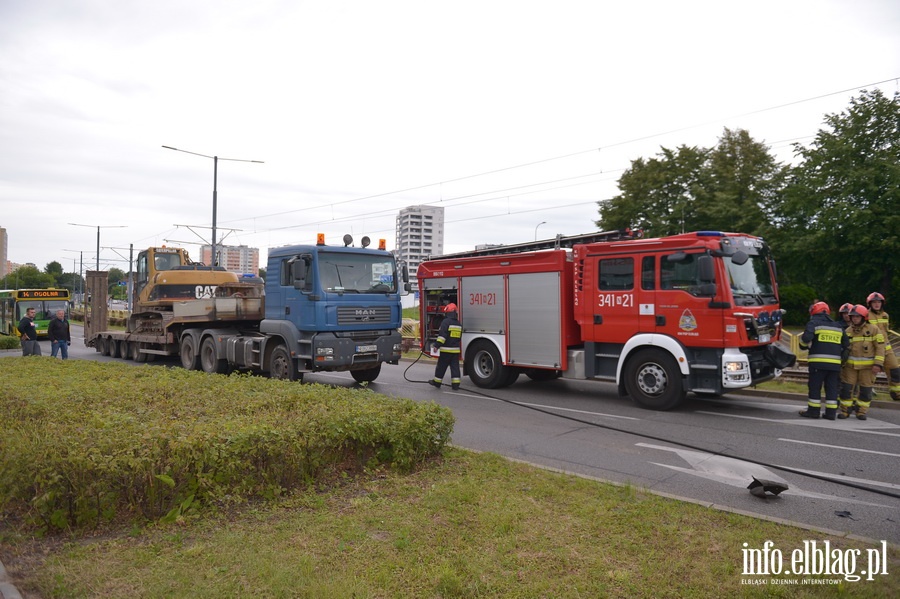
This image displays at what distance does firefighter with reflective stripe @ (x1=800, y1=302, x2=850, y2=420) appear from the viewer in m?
9.55

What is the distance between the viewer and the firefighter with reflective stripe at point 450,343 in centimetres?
1311

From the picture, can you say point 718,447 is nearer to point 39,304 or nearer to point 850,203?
point 850,203

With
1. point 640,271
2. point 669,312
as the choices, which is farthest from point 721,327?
point 640,271

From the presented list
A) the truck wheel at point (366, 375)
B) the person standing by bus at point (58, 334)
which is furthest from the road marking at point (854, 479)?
the person standing by bus at point (58, 334)

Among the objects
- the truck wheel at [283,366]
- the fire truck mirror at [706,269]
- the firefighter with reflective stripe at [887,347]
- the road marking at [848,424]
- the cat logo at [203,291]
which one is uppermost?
the fire truck mirror at [706,269]

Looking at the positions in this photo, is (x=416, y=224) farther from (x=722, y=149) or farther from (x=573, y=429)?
(x=573, y=429)

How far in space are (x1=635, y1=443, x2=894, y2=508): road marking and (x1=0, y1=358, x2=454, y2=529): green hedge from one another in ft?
8.76

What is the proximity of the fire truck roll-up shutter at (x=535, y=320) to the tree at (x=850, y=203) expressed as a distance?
16546 millimetres

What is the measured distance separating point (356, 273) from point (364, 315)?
86 cm

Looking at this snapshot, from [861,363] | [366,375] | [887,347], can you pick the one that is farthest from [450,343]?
[887,347]

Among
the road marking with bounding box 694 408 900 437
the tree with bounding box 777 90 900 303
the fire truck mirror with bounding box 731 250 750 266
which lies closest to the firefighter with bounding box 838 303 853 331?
the road marking with bounding box 694 408 900 437

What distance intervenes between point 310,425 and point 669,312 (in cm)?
662

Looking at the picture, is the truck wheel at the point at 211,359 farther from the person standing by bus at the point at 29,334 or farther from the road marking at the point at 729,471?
the road marking at the point at 729,471

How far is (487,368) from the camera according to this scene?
13273 mm
